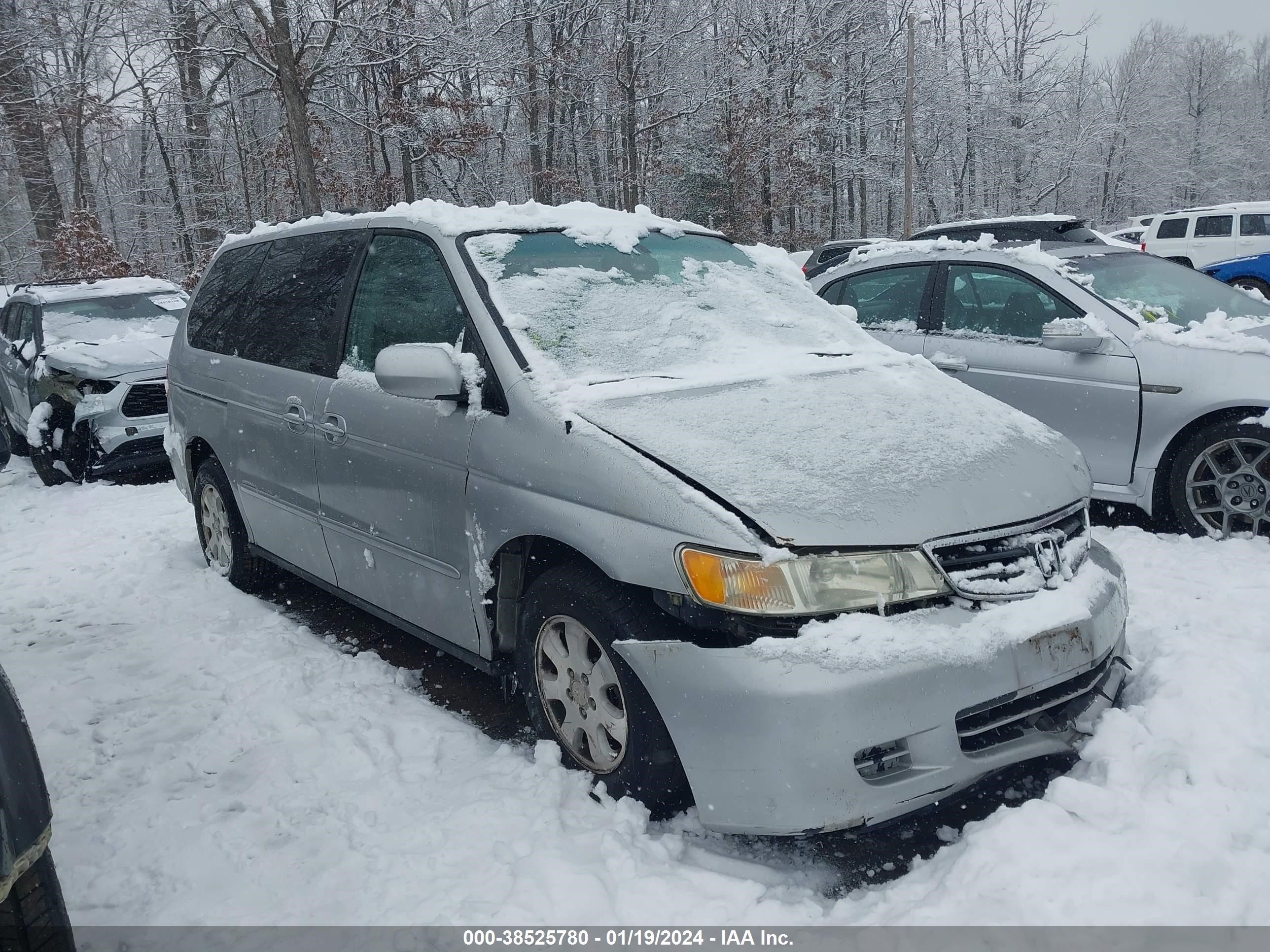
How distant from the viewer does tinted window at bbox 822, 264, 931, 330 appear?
6.16m

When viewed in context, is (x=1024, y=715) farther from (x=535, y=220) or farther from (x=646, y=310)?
(x=535, y=220)

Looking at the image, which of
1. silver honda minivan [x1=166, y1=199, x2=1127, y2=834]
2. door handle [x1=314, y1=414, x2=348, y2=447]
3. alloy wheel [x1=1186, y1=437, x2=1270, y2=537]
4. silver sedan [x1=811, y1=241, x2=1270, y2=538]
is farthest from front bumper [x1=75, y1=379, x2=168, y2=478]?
alloy wheel [x1=1186, y1=437, x2=1270, y2=537]

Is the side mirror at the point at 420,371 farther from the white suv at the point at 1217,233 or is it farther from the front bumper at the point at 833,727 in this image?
the white suv at the point at 1217,233

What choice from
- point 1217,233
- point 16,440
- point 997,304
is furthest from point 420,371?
point 1217,233

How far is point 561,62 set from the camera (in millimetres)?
24219

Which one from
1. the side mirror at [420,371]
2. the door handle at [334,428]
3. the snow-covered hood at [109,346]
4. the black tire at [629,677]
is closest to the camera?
the black tire at [629,677]

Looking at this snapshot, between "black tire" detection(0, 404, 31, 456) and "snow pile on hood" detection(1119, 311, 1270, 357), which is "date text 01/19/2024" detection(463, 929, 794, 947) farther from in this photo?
"black tire" detection(0, 404, 31, 456)

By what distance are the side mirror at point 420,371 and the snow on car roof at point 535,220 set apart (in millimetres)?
657

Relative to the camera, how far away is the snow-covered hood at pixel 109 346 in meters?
8.49

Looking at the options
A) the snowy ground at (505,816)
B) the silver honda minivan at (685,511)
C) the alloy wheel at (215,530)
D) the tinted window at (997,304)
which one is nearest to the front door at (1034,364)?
the tinted window at (997,304)

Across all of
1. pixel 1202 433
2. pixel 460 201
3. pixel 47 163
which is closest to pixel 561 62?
pixel 460 201

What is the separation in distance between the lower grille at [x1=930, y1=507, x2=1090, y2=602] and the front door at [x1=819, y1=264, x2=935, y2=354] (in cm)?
338

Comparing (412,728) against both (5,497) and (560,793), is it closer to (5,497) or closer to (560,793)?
(560,793)

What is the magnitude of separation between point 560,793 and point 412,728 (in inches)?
32.9
